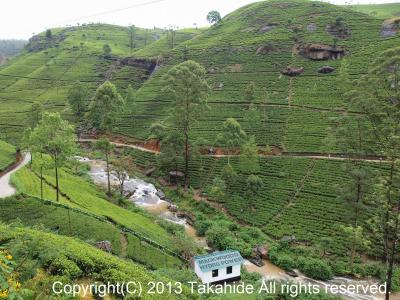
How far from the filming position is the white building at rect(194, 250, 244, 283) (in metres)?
25.1

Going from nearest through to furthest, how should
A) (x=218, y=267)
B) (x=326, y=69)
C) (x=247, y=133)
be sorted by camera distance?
(x=218, y=267) < (x=247, y=133) < (x=326, y=69)

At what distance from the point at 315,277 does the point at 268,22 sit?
81993 millimetres

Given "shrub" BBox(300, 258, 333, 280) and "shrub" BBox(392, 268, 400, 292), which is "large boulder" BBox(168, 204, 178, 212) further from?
"shrub" BBox(392, 268, 400, 292)

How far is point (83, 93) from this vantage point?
69.3 meters

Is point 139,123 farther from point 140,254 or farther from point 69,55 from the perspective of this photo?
point 69,55

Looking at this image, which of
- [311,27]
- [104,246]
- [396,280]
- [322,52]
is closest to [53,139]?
[104,246]

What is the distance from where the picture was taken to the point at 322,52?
71.5 metres

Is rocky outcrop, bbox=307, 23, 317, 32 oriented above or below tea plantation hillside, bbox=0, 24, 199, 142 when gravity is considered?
above

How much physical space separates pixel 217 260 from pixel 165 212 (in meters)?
16.2

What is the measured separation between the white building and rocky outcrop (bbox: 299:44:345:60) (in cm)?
5732

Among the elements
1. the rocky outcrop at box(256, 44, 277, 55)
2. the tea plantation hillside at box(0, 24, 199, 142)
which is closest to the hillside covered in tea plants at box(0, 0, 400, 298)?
the rocky outcrop at box(256, 44, 277, 55)

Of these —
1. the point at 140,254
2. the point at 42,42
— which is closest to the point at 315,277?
the point at 140,254

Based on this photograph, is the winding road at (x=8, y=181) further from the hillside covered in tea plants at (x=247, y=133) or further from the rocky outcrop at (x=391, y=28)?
the rocky outcrop at (x=391, y=28)

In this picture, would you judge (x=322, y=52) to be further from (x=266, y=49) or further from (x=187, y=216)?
(x=187, y=216)
